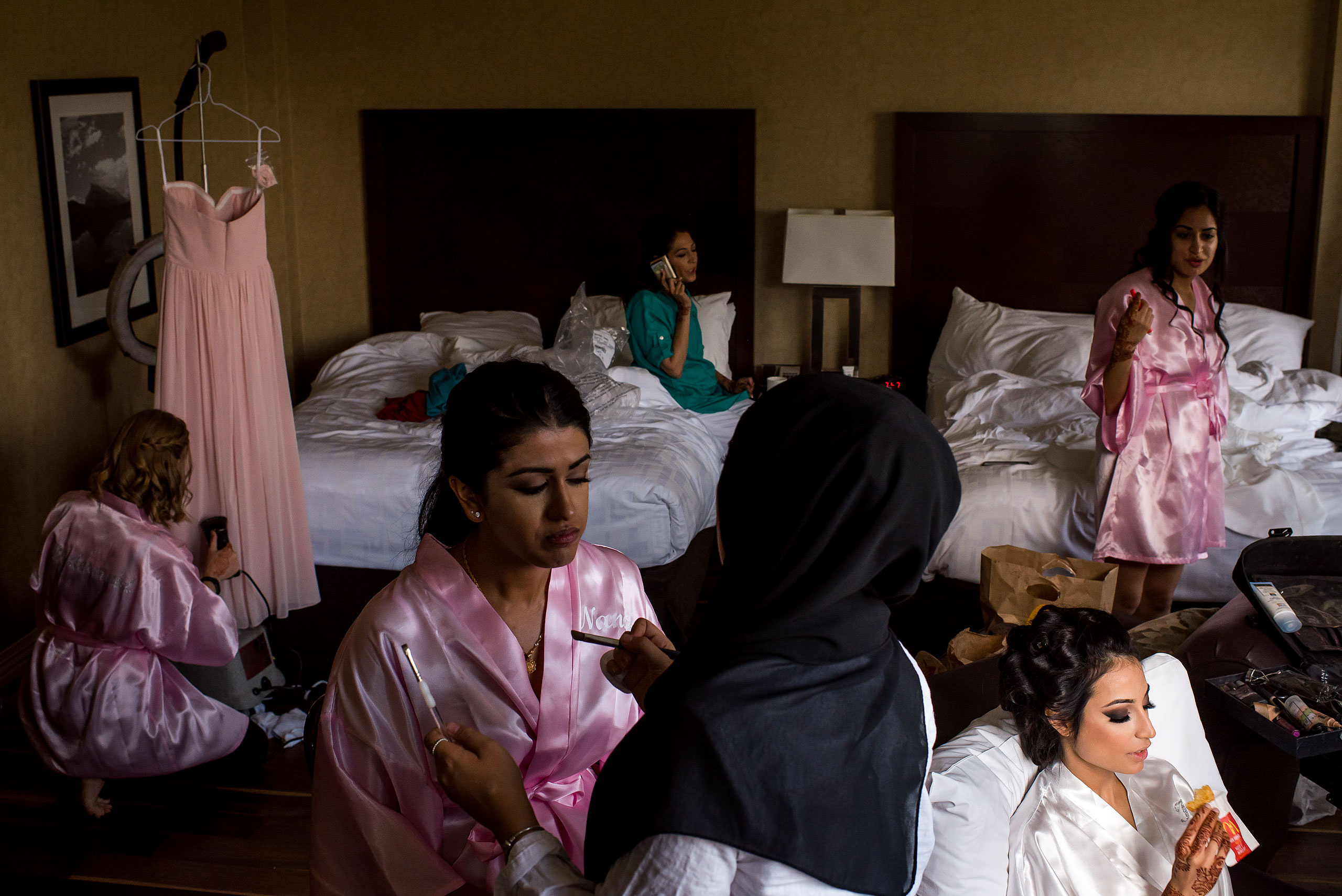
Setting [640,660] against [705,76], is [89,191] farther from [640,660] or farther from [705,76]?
[640,660]

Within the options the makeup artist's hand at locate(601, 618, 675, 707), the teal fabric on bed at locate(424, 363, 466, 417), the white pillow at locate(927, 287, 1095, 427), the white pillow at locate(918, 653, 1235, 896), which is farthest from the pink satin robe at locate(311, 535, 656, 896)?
the white pillow at locate(927, 287, 1095, 427)

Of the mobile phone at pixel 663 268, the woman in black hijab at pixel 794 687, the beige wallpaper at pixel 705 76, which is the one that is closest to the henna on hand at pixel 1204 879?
the woman in black hijab at pixel 794 687

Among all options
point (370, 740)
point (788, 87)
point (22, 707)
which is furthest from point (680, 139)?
point (370, 740)

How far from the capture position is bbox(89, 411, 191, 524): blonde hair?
2633 mm

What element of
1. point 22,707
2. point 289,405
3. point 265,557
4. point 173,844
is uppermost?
point 289,405

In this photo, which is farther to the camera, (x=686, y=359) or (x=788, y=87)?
(x=788, y=87)

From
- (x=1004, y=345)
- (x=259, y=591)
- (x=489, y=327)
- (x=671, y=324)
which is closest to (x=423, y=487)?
(x=259, y=591)

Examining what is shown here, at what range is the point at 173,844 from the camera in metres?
2.61

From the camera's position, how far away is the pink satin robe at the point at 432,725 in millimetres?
1540

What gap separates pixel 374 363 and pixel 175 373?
5.64ft

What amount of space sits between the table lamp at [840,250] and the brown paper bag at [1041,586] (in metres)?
2.05

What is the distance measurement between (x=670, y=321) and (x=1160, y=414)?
1.87 metres

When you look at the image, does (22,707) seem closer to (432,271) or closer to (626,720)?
(626,720)

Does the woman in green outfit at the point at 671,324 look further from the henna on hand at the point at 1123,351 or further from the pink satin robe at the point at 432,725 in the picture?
the pink satin robe at the point at 432,725
